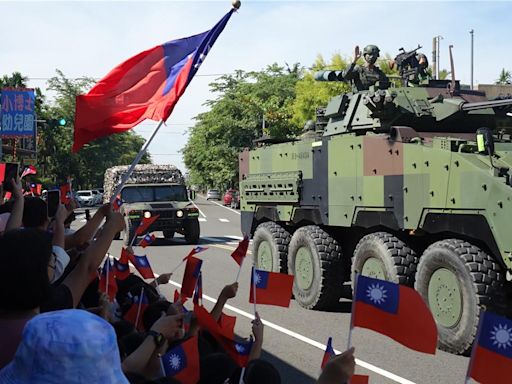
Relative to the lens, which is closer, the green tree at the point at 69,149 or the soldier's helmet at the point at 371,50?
the soldier's helmet at the point at 371,50

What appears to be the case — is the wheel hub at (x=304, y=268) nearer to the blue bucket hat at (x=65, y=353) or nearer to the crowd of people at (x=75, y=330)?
the crowd of people at (x=75, y=330)

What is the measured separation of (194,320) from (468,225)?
4312mm

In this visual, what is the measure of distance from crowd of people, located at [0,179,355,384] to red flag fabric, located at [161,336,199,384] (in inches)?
1.3

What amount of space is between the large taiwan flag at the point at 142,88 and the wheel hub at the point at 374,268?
145 inches

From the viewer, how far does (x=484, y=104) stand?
8.68 m

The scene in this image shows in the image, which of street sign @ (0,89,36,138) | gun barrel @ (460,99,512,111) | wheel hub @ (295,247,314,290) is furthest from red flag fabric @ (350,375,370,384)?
street sign @ (0,89,36,138)

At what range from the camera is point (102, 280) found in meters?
5.87

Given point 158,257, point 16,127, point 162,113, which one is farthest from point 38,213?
point 16,127

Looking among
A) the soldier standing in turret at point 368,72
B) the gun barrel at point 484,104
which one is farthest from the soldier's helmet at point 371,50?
the gun barrel at point 484,104

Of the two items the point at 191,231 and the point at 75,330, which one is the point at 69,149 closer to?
the point at 191,231

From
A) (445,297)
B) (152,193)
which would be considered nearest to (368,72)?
(445,297)

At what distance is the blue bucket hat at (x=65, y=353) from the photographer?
5.19 ft

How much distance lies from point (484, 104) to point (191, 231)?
13.3 meters

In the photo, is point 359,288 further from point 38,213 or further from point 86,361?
point 38,213
